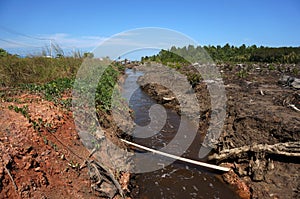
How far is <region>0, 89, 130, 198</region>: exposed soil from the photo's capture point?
291 centimetres

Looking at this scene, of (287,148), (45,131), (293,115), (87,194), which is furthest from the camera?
(293,115)

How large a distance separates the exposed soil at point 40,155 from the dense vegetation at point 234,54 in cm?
1736

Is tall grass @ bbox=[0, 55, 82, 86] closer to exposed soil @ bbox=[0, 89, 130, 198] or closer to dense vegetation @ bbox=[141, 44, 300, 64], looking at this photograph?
exposed soil @ bbox=[0, 89, 130, 198]

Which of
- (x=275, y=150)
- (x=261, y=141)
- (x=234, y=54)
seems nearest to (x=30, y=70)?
(x=261, y=141)

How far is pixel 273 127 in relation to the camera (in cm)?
486

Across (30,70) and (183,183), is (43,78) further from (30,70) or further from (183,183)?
(183,183)

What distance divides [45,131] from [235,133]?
4.34m

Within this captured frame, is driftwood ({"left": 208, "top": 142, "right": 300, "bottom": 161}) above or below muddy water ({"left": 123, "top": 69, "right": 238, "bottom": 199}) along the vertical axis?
above

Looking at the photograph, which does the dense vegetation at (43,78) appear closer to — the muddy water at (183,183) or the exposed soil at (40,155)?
the exposed soil at (40,155)

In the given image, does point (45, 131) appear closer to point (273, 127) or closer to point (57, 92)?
point (57, 92)

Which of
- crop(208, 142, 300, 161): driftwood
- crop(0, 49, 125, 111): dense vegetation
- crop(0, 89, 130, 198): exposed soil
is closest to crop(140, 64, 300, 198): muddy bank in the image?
crop(208, 142, 300, 161): driftwood

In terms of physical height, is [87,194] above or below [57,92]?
below

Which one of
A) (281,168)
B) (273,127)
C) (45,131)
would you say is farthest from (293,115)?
(45,131)

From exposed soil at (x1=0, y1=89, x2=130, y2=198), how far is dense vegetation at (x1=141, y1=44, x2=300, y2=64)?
1736 centimetres
